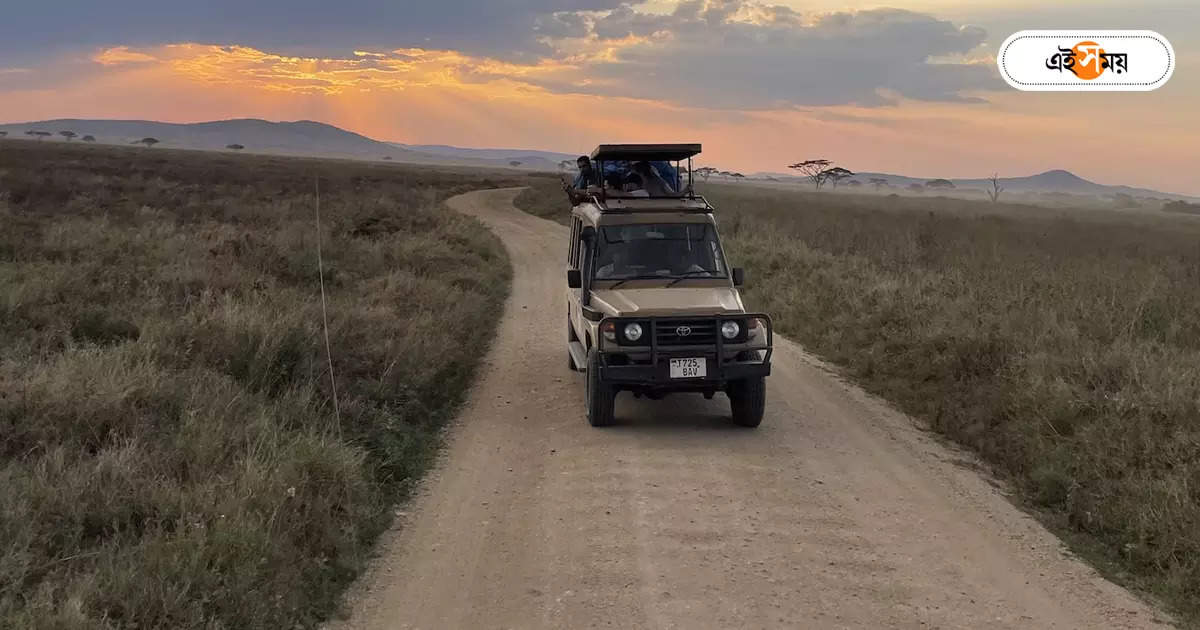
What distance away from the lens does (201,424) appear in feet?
20.0

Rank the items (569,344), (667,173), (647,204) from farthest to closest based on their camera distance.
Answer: (667,173) → (569,344) → (647,204)

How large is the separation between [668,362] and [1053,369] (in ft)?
14.5

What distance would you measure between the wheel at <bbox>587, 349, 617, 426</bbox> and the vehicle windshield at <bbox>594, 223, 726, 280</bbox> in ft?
3.73

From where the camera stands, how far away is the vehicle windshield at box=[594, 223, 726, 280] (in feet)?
28.1

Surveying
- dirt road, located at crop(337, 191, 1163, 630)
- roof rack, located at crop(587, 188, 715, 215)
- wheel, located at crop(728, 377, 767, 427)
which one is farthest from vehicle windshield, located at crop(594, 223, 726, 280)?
dirt road, located at crop(337, 191, 1163, 630)

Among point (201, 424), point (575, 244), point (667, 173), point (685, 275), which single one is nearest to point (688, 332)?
point (685, 275)

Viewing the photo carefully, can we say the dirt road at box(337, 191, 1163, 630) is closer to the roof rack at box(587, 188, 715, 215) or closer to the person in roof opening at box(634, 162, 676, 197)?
the roof rack at box(587, 188, 715, 215)

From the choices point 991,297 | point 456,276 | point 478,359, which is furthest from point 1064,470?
point 456,276

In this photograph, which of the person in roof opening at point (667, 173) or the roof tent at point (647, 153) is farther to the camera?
the person in roof opening at point (667, 173)

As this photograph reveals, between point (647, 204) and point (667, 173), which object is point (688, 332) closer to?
point (647, 204)

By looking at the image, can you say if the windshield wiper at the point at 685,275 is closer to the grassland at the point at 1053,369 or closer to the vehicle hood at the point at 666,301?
the vehicle hood at the point at 666,301

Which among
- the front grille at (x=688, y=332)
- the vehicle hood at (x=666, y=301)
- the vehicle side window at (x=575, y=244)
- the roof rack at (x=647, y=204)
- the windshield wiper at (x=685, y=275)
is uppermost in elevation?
the roof rack at (x=647, y=204)

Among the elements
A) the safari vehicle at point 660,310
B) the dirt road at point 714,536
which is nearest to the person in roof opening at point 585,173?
the safari vehicle at point 660,310

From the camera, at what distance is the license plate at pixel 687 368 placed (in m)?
7.46
